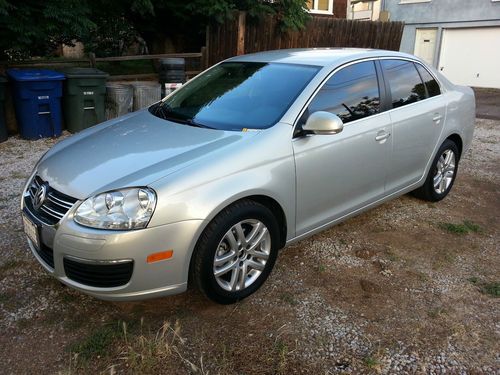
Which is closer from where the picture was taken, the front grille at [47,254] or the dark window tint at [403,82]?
the front grille at [47,254]

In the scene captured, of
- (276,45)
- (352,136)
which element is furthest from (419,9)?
(352,136)

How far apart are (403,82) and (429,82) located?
48 cm

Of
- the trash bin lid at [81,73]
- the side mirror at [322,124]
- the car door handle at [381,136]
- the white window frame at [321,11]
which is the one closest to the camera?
the side mirror at [322,124]

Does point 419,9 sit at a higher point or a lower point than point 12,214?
higher

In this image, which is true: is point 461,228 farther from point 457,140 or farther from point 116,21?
point 116,21

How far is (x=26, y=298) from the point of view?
3.10m

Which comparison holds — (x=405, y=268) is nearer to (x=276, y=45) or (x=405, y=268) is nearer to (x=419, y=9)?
(x=276, y=45)

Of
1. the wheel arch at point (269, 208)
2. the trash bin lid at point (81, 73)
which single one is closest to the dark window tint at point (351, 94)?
the wheel arch at point (269, 208)

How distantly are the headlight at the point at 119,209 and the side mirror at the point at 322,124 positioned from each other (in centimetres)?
118

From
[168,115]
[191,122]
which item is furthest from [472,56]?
[191,122]

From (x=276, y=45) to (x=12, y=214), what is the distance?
7621 mm

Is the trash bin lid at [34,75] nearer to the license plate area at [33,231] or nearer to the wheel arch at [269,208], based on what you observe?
the license plate area at [33,231]

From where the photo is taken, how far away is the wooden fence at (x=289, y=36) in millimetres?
9625

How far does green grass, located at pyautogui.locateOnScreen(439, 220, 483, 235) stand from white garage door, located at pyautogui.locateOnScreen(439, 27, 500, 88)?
51.7ft
